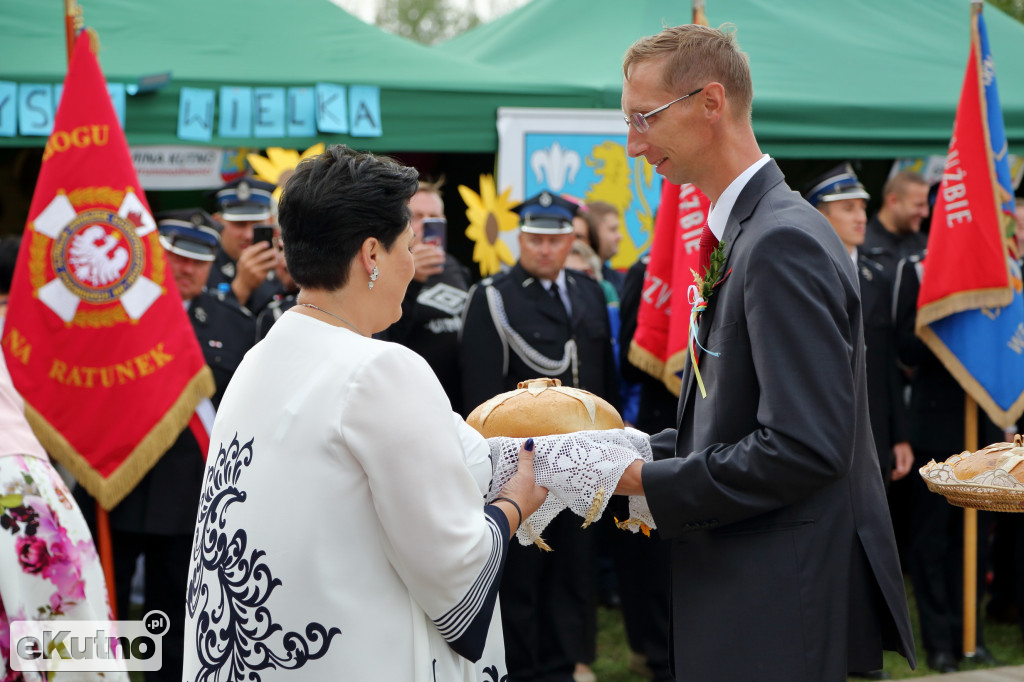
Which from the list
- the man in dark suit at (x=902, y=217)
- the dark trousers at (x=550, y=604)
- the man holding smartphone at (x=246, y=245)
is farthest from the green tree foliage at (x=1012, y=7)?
the dark trousers at (x=550, y=604)

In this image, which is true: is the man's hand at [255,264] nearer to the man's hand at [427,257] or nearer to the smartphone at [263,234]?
the smartphone at [263,234]

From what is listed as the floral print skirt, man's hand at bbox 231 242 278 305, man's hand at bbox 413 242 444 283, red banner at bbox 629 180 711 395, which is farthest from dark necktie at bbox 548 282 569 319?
the floral print skirt

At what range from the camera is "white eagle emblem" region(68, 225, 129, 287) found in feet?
14.5

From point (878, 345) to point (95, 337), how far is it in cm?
374

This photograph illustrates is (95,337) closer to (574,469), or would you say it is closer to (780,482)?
(574,469)

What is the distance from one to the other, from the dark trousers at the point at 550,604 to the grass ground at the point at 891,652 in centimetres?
35

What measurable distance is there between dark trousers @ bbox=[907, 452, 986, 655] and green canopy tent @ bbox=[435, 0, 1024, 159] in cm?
272

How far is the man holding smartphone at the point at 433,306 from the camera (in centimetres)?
482

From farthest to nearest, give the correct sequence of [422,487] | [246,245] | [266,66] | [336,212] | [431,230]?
[266,66] → [246,245] → [431,230] → [336,212] → [422,487]

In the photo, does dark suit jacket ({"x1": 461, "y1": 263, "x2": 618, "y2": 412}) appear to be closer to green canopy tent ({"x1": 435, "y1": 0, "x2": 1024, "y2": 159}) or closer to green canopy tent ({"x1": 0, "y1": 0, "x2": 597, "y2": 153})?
green canopy tent ({"x1": 0, "y1": 0, "x2": 597, "y2": 153})

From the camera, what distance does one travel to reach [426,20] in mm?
31719

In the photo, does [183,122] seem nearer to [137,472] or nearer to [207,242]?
[207,242]

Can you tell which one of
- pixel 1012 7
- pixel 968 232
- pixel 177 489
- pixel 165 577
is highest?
pixel 1012 7

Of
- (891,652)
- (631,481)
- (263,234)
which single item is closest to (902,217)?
(891,652)
